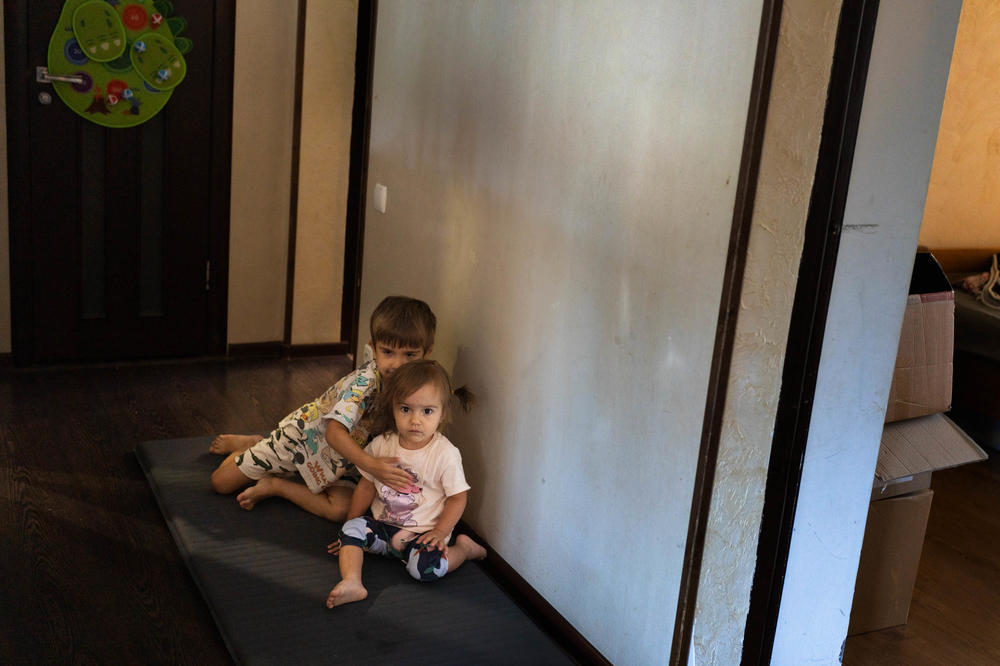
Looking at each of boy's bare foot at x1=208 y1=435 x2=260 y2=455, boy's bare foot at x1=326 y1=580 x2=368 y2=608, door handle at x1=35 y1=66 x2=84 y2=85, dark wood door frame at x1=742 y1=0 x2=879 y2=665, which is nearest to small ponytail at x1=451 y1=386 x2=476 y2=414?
boy's bare foot at x1=326 y1=580 x2=368 y2=608

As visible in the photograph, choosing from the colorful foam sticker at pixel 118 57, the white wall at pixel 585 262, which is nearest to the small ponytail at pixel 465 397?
the white wall at pixel 585 262

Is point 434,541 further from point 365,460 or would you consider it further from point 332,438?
point 332,438

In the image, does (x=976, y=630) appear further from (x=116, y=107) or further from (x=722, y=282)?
(x=116, y=107)

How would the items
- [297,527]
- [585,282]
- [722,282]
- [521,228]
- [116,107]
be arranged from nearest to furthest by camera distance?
1. [722,282]
2. [585,282]
3. [521,228]
4. [297,527]
5. [116,107]

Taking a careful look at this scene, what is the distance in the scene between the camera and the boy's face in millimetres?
2820

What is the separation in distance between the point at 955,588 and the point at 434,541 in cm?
154

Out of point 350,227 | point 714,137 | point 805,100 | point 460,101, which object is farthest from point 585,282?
point 350,227

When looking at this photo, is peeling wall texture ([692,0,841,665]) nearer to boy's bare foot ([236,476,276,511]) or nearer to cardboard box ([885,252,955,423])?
cardboard box ([885,252,955,423])

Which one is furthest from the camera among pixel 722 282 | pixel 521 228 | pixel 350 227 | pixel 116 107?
pixel 350 227

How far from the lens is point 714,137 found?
74.4 inches

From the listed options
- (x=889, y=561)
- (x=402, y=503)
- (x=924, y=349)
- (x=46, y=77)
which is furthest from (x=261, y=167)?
(x=889, y=561)

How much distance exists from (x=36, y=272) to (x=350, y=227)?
1321mm

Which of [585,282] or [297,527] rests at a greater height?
[585,282]

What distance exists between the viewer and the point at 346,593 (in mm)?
2426
